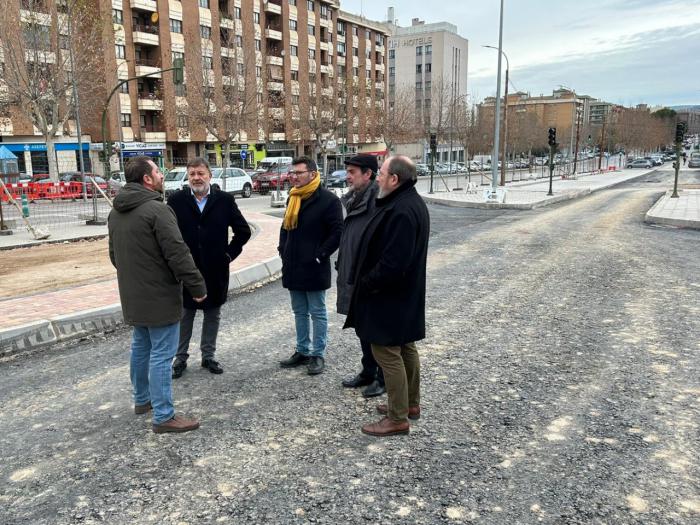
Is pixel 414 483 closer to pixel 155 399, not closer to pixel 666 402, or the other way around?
pixel 155 399

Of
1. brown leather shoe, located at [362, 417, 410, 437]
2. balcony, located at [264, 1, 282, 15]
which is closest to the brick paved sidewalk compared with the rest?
brown leather shoe, located at [362, 417, 410, 437]

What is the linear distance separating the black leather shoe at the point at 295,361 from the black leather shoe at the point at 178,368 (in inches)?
33.1

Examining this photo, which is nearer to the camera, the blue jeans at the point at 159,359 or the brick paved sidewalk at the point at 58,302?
the blue jeans at the point at 159,359

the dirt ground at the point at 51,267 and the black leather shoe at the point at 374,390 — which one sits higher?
the black leather shoe at the point at 374,390

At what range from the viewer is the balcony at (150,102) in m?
48.2

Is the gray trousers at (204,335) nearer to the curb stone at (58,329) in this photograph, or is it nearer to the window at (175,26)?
the curb stone at (58,329)

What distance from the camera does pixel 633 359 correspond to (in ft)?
17.0

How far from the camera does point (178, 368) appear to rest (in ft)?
16.2

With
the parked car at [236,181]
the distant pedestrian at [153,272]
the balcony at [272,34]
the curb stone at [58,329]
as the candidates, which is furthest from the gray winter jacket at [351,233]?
the balcony at [272,34]

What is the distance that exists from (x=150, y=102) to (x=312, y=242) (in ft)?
158

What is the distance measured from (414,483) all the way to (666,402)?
7.37 feet

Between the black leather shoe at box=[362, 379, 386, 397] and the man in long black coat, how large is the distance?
133 cm

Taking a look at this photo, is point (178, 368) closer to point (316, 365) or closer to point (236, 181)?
point (316, 365)

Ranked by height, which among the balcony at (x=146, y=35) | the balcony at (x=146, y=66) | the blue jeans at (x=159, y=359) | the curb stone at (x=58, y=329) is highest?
the balcony at (x=146, y=35)
